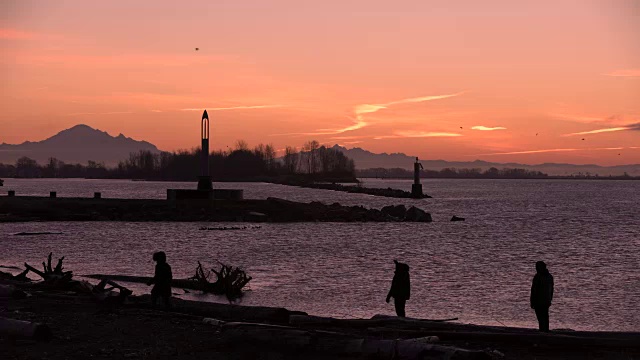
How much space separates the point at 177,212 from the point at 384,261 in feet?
128

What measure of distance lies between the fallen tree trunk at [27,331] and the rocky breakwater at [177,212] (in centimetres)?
6395

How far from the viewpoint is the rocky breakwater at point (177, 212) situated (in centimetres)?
8112

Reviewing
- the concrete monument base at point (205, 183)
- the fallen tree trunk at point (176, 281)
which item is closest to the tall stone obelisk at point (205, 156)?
the concrete monument base at point (205, 183)

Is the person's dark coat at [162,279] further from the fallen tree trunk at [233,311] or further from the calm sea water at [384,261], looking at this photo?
Result: the calm sea water at [384,261]

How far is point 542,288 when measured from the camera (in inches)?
706

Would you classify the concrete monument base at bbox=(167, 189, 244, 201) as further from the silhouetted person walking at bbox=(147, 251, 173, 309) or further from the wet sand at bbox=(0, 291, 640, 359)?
the wet sand at bbox=(0, 291, 640, 359)

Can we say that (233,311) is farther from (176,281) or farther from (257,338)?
(176,281)

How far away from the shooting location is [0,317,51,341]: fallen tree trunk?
51.1 feet

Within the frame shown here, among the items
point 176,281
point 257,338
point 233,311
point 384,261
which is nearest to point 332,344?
point 257,338

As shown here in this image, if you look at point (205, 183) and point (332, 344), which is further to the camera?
point (205, 183)

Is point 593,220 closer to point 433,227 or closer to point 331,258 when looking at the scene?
point 433,227

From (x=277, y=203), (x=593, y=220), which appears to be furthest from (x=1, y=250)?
(x=593, y=220)

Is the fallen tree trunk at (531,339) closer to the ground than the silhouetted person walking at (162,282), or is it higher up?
closer to the ground

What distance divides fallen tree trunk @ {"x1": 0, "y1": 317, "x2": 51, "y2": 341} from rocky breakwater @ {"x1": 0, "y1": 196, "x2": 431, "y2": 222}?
210 ft
